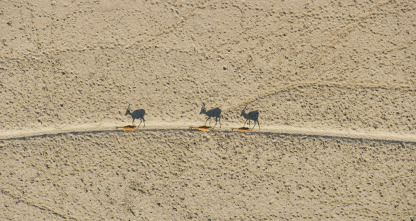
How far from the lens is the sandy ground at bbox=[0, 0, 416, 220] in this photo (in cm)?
212

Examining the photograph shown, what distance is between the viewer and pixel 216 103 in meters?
2.15

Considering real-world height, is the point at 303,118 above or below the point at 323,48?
below

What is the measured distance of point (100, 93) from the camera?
217 centimetres

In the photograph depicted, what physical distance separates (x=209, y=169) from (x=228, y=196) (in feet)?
0.94

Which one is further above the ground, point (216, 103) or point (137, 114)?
point (216, 103)

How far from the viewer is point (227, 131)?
85.6 inches

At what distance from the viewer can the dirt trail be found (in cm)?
214

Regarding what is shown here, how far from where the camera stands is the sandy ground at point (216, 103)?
2115mm

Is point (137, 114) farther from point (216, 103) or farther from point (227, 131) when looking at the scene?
point (227, 131)

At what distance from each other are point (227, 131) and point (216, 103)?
10.0 inches

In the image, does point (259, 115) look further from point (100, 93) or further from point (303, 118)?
point (100, 93)

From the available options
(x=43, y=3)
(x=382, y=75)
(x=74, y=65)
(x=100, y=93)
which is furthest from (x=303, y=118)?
(x=43, y=3)

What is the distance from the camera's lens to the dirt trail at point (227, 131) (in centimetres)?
214

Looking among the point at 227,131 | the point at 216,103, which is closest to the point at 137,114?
the point at 216,103
